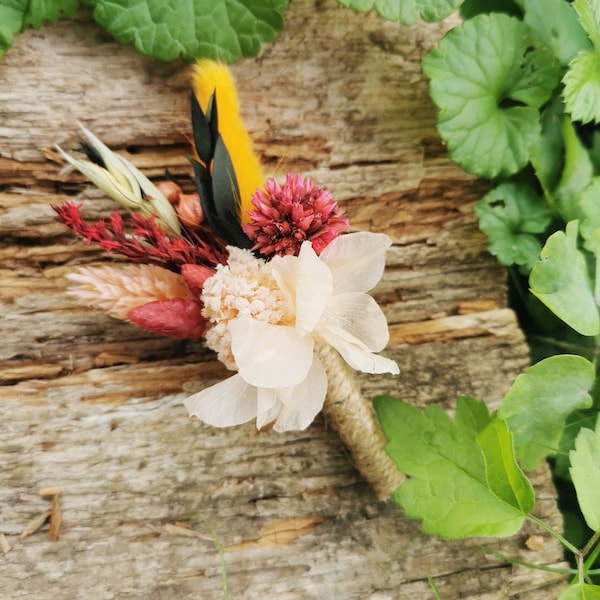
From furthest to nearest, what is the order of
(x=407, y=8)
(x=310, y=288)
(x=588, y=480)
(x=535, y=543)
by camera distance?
(x=535, y=543)
(x=407, y=8)
(x=588, y=480)
(x=310, y=288)

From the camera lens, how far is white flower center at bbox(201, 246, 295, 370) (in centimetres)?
84

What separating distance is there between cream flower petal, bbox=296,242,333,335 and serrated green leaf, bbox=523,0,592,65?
2.22 feet

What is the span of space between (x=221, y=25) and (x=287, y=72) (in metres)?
0.15

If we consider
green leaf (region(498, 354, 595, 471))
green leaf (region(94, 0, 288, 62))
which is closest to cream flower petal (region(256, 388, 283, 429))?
green leaf (region(498, 354, 595, 471))

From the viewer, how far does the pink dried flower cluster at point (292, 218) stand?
83 centimetres

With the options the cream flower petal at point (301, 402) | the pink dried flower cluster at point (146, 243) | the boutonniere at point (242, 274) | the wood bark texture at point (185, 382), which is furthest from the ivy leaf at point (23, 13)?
the cream flower petal at point (301, 402)

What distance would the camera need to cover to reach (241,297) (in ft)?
2.75

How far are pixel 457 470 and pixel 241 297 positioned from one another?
46 cm

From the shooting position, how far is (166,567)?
1055mm

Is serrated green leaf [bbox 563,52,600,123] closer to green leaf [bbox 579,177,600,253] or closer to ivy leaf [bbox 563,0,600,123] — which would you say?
ivy leaf [bbox 563,0,600,123]

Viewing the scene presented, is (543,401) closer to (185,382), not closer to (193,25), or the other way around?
(185,382)

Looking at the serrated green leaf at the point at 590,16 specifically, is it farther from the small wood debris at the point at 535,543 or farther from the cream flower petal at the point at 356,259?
the small wood debris at the point at 535,543

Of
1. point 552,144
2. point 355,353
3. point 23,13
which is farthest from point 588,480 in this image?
point 23,13

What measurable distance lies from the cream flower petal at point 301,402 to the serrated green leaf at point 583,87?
625 millimetres
